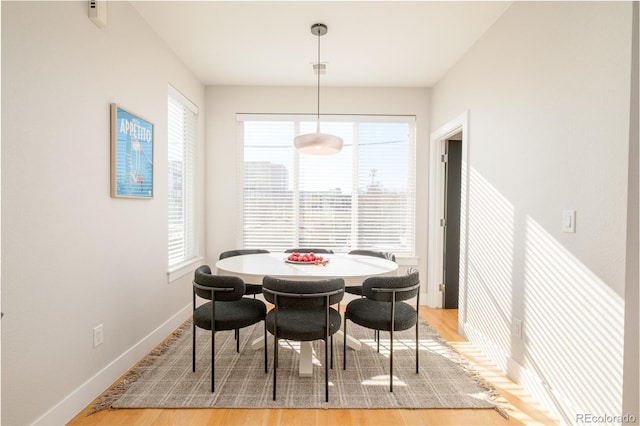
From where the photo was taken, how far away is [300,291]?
1.87 m

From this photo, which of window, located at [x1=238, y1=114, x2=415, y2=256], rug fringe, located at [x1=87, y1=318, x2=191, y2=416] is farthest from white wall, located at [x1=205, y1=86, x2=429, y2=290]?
rug fringe, located at [x1=87, y1=318, x2=191, y2=416]

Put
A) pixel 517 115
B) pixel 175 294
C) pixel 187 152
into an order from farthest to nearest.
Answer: pixel 187 152 → pixel 175 294 → pixel 517 115

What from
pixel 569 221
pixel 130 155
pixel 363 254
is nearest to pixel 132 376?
pixel 130 155

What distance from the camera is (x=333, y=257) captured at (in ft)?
9.57

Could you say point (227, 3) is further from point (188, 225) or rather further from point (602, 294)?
point (602, 294)

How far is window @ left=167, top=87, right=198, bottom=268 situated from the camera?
10.7ft

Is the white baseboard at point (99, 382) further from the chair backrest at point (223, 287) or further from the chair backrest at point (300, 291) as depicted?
the chair backrest at point (300, 291)

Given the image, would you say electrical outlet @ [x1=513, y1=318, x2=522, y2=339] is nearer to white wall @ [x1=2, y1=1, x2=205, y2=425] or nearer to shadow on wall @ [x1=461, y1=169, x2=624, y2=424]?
shadow on wall @ [x1=461, y1=169, x2=624, y2=424]

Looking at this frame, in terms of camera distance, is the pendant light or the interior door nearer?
the pendant light

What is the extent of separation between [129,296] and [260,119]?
2.54m

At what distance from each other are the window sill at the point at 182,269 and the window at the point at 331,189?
25.4 inches

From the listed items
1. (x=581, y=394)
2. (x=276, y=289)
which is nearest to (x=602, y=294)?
(x=581, y=394)

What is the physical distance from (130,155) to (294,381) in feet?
6.65

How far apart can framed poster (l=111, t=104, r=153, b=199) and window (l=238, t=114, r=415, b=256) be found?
59.8 inches
